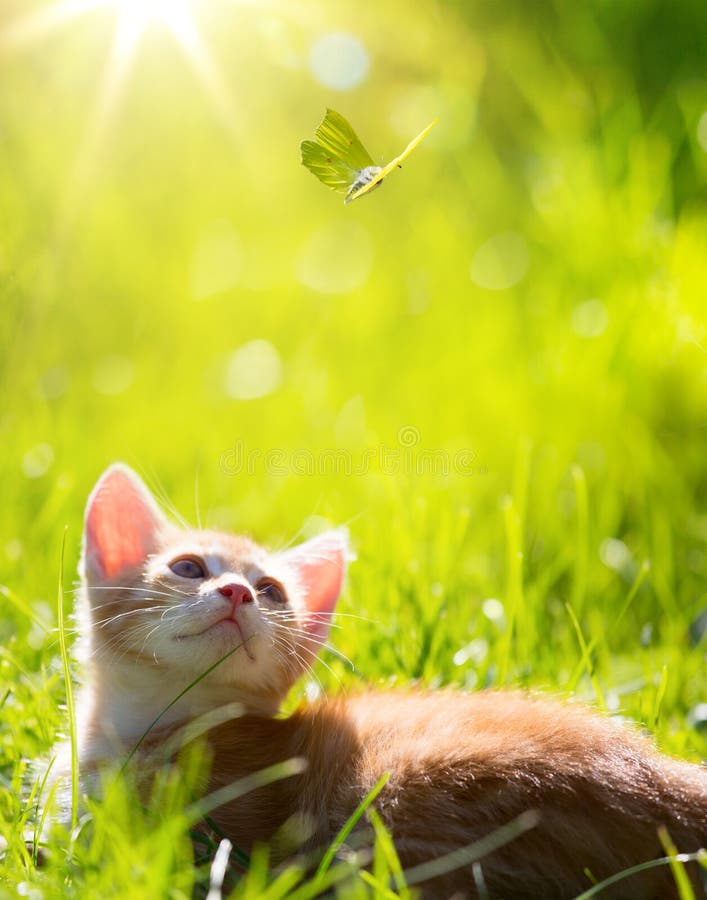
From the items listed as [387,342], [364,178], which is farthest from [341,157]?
[387,342]

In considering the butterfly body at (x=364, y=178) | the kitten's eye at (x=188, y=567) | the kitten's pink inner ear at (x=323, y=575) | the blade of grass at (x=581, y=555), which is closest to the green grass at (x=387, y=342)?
the blade of grass at (x=581, y=555)

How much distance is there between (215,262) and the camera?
478cm

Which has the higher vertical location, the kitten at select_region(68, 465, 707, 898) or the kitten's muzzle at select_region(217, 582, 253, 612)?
the kitten's muzzle at select_region(217, 582, 253, 612)

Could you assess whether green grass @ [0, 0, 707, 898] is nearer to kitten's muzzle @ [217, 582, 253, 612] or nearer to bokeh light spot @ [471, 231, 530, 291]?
bokeh light spot @ [471, 231, 530, 291]

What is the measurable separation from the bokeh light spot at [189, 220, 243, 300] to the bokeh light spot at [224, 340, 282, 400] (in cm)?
42

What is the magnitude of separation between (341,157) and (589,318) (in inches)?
96.6

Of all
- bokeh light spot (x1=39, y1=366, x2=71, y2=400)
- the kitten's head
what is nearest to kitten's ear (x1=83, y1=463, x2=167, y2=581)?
the kitten's head

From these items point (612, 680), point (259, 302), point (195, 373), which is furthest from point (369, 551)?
point (259, 302)

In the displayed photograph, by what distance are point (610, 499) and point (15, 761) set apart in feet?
5.70

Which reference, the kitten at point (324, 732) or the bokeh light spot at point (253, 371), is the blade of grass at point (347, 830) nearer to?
the kitten at point (324, 732)

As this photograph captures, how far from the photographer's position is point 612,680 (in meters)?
2.10

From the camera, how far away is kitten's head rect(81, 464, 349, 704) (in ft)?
5.73

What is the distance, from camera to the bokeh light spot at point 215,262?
15.0 feet

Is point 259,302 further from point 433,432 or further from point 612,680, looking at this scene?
point 612,680
